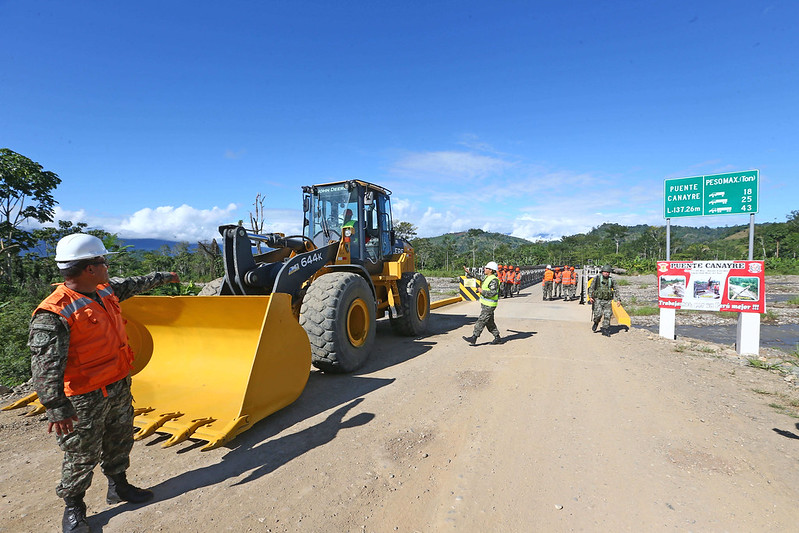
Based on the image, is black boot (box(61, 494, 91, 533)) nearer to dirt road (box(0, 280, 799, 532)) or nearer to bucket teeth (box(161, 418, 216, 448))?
dirt road (box(0, 280, 799, 532))

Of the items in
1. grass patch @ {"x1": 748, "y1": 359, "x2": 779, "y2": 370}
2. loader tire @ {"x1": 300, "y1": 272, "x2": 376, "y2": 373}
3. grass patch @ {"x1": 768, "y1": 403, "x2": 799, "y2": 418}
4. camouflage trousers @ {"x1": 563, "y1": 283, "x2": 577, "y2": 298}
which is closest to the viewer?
grass patch @ {"x1": 768, "y1": 403, "x2": 799, "y2": 418}

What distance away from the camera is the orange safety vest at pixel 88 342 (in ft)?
7.59

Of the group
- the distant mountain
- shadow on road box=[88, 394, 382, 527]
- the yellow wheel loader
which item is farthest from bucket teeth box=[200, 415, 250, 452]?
the distant mountain

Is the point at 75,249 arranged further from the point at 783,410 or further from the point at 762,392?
the point at 762,392

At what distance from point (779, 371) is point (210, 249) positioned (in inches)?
347

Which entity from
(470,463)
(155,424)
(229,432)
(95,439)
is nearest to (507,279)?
(470,463)

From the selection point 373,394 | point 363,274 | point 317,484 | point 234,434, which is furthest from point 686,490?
point 363,274

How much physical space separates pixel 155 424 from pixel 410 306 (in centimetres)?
511

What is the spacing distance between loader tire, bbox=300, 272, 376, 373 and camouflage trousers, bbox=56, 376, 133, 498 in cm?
226

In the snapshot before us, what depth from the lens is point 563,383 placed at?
5.09m

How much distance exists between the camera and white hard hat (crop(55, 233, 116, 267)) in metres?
2.35

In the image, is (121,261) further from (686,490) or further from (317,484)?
(686,490)

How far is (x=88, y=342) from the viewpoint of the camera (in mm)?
2395

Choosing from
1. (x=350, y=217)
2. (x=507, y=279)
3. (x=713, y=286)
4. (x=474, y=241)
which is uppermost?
(x=474, y=241)
